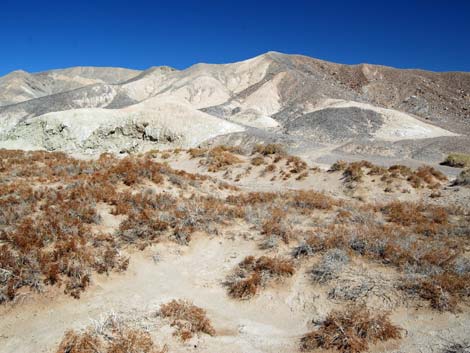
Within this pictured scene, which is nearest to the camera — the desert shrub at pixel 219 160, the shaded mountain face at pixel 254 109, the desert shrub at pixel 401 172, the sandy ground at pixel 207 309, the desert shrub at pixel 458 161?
the sandy ground at pixel 207 309

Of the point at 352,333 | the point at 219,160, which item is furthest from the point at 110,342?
the point at 219,160

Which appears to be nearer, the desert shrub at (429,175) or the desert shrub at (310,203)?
the desert shrub at (310,203)

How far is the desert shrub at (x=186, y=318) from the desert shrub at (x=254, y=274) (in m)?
1.04

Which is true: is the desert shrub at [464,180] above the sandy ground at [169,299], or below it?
→ above

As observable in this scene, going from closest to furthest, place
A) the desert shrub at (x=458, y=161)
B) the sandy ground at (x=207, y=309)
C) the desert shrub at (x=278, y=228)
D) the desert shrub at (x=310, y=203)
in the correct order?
1. the sandy ground at (x=207, y=309)
2. the desert shrub at (x=278, y=228)
3. the desert shrub at (x=310, y=203)
4. the desert shrub at (x=458, y=161)

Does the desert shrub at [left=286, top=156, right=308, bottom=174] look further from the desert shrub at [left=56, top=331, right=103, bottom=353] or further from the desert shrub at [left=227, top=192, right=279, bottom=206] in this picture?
the desert shrub at [left=56, top=331, right=103, bottom=353]

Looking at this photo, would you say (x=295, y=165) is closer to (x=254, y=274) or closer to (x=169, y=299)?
(x=254, y=274)

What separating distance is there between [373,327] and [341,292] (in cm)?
124

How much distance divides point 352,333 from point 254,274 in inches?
102

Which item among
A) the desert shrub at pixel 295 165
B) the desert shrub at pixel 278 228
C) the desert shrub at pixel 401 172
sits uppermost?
the desert shrub at pixel 295 165

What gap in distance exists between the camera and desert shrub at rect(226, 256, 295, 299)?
24.0 ft

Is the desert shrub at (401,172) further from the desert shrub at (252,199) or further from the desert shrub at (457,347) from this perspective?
the desert shrub at (457,347)

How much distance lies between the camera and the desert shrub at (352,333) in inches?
216

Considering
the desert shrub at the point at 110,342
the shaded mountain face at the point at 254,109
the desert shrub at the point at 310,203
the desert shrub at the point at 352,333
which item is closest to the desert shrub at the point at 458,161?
the shaded mountain face at the point at 254,109
